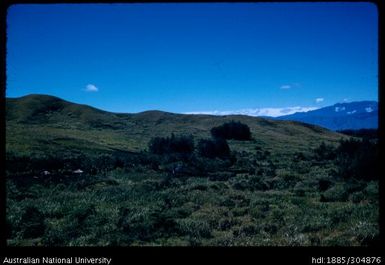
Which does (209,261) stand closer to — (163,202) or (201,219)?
(201,219)

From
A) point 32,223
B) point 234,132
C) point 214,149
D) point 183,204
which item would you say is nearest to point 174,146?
point 214,149

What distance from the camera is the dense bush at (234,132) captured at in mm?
76438

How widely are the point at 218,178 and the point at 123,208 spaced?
1176 cm

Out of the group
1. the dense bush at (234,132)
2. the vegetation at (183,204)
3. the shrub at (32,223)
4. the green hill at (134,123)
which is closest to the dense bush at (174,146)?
the vegetation at (183,204)

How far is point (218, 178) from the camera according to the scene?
89.4ft

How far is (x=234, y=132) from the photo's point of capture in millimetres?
77062

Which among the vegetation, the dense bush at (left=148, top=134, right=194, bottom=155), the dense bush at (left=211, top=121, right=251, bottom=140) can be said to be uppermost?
the dense bush at (left=211, top=121, right=251, bottom=140)

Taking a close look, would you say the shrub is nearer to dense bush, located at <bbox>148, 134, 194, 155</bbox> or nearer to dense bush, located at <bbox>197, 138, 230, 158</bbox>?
dense bush, located at <bbox>197, 138, 230, 158</bbox>

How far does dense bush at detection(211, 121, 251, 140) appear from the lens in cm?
7644

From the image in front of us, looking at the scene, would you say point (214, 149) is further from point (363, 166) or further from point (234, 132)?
point (234, 132)

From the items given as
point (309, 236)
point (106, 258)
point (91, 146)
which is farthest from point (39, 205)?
point (91, 146)

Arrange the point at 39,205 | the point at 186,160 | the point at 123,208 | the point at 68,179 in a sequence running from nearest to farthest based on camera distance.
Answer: the point at 123,208, the point at 39,205, the point at 68,179, the point at 186,160

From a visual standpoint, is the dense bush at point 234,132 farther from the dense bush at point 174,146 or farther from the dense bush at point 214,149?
the dense bush at point 214,149

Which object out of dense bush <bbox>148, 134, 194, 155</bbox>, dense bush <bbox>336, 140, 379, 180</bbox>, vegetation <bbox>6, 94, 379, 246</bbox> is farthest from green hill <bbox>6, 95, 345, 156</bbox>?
dense bush <bbox>336, 140, 379, 180</bbox>
